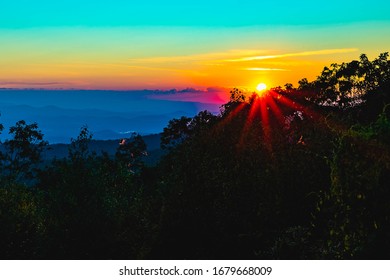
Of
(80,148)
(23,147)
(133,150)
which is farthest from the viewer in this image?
(133,150)

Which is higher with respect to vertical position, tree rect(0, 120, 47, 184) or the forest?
the forest

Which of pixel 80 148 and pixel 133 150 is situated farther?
pixel 133 150

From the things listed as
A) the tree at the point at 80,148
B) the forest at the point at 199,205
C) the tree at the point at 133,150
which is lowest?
the tree at the point at 133,150

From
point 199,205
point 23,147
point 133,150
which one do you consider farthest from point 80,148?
point 133,150

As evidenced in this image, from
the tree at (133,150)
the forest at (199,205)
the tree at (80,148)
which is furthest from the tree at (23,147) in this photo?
the tree at (80,148)

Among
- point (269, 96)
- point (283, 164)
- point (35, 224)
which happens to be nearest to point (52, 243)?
point (35, 224)

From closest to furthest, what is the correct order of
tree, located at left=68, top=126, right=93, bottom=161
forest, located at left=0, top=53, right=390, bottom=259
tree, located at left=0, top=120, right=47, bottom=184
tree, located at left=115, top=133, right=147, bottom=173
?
forest, located at left=0, top=53, right=390, bottom=259
tree, located at left=68, top=126, right=93, bottom=161
tree, located at left=0, top=120, right=47, bottom=184
tree, located at left=115, top=133, right=147, bottom=173

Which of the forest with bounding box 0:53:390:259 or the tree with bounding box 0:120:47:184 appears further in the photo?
the tree with bounding box 0:120:47:184

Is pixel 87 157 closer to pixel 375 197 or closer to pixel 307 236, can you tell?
pixel 307 236

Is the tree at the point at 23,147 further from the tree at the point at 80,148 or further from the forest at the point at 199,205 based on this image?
the tree at the point at 80,148

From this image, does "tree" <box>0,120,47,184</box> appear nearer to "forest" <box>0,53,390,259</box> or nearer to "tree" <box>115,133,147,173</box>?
"tree" <box>115,133,147,173</box>

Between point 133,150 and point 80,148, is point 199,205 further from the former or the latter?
point 133,150

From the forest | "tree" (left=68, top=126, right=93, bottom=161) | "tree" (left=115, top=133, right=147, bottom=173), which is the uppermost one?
"tree" (left=68, top=126, right=93, bottom=161)

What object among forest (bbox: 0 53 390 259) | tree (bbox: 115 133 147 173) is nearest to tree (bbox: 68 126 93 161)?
forest (bbox: 0 53 390 259)
